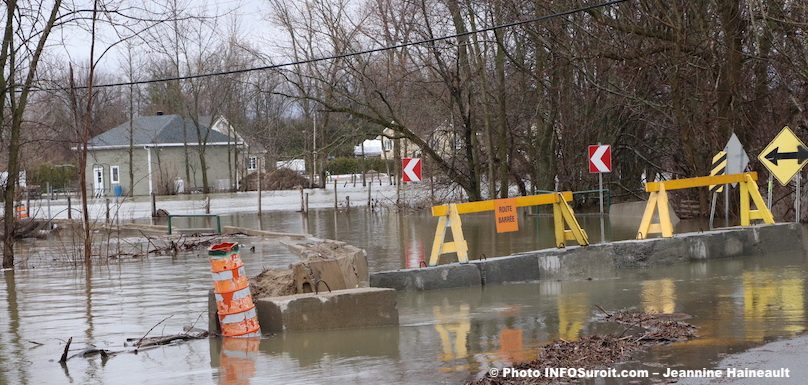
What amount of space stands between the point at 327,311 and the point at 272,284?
50.8 inches

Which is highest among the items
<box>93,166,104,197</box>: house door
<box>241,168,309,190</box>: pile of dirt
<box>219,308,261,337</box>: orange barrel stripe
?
<box>93,166,104,197</box>: house door

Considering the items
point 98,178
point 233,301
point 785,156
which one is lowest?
point 233,301

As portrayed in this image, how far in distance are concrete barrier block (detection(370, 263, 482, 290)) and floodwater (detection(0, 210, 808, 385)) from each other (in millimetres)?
205

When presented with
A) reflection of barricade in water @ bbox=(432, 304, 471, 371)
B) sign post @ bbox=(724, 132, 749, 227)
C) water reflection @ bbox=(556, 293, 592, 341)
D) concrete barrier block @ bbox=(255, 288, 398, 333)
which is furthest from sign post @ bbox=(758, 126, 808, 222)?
concrete barrier block @ bbox=(255, 288, 398, 333)

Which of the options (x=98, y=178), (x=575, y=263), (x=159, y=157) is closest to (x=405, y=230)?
(x=575, y=263)

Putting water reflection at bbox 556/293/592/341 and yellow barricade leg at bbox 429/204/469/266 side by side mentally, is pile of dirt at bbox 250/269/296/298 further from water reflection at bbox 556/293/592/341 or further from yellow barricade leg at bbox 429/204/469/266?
water reflection at bbox 556/293/592/341

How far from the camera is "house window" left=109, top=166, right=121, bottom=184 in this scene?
237 ft

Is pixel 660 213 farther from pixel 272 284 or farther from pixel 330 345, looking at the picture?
pixel 330 345

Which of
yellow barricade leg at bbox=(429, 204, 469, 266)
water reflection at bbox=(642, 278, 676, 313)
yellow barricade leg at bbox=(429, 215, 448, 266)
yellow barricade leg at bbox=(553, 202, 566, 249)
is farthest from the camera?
yellow barricade leg at bbox=(553, 202, 566, 249)

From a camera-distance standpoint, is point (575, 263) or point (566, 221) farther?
point (566, 221)

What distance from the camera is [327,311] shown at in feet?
35.7

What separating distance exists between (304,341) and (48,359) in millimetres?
2503

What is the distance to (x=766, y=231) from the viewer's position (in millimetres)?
17484

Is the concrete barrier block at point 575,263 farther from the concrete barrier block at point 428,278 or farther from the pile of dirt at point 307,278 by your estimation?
the pile of dirt at point 307,278
